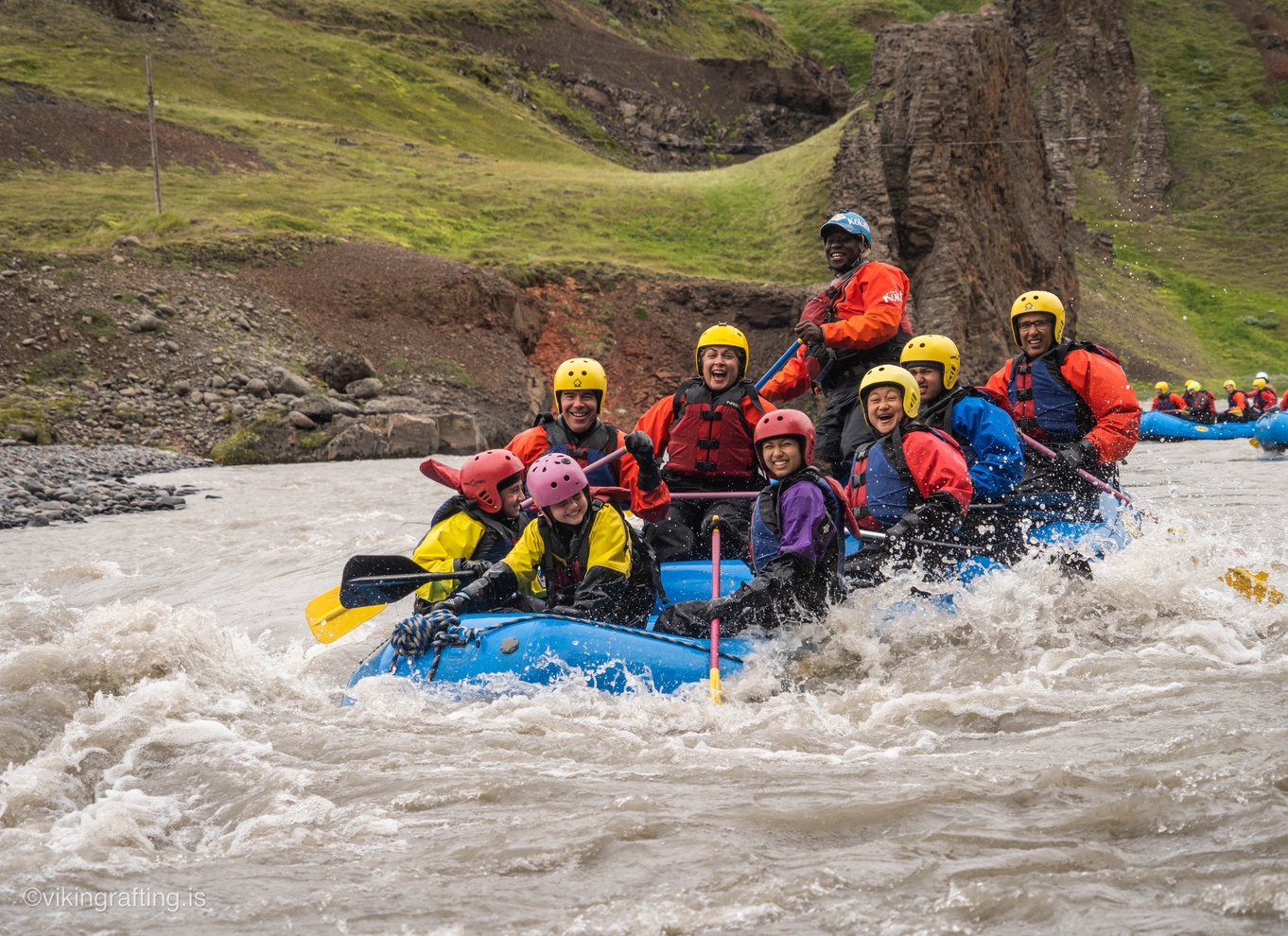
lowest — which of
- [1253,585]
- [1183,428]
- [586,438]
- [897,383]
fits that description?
[1183,428]

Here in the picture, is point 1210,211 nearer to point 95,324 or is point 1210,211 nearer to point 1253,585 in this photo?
point 95,324

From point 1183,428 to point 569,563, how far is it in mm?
20371

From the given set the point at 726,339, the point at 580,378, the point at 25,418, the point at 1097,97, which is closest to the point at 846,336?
the point at 726,339

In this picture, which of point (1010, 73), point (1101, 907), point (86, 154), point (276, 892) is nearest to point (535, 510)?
point (276, 892)

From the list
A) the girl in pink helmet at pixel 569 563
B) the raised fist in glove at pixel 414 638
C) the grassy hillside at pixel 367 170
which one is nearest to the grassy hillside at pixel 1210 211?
the grassy hillside at pixel 367 170

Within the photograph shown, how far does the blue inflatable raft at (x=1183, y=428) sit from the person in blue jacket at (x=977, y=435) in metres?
17.5

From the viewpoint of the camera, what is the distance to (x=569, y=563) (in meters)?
6.87

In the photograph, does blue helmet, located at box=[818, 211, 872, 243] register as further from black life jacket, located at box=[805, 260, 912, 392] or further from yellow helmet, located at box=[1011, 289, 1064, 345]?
yellow helmet, located at box=[1011, 289, 1064, 345]

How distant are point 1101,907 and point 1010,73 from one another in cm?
3218

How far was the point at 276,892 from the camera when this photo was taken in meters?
4.05

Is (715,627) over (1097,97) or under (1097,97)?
under

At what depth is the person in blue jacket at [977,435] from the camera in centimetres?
791

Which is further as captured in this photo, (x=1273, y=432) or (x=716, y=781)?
(x=1273, y=432)

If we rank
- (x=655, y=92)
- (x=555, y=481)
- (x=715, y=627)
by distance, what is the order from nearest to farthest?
1. (x=715, y=627)
2. (x=555, y=481)
3. (x=655, y=92)
